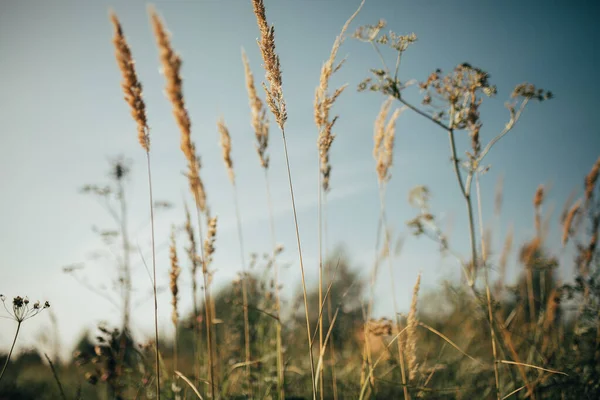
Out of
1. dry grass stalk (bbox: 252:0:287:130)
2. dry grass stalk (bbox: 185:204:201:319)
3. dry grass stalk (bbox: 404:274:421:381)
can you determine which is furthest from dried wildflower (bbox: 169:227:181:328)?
dry grass stalk (bbox: 404:274:421:381)

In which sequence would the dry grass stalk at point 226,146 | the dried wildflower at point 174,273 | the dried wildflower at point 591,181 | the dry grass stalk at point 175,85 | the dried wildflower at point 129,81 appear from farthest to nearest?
the dried wildflower at point 591,181 → the dry grass stalk at point 226,146 → the dried wildflower at point 174,273 → the dried wildflower at point 129,81 → the dry grass stalk at point 175,85

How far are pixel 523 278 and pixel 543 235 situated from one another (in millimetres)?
2398

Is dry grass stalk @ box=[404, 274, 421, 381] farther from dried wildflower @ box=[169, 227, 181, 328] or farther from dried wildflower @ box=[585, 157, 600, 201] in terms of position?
dried wildflower @ box=[585, 157, 600, 201]

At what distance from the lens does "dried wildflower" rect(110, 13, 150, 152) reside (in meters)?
1.73

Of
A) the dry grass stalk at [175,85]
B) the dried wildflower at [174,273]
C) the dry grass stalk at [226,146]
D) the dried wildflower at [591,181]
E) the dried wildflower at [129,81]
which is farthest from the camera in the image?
the dried wildflower at [591,181]

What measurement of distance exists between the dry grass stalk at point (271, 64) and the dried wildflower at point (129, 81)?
2.35 feet

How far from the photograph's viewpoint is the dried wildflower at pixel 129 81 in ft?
5.66

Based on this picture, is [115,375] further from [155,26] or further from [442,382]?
[442,382]

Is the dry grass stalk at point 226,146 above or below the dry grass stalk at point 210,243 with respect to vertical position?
above

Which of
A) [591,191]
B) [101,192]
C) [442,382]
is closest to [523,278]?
[591,191]

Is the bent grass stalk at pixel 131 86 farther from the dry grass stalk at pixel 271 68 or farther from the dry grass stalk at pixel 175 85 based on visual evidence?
the dry grass stalk at pixel 271 68

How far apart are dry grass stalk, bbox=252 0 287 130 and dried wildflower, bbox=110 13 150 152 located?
72 cm

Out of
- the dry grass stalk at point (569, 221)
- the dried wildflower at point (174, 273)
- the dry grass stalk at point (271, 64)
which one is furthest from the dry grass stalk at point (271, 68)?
the dry grass stalk at point (569, 221)

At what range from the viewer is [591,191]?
4.06 m
